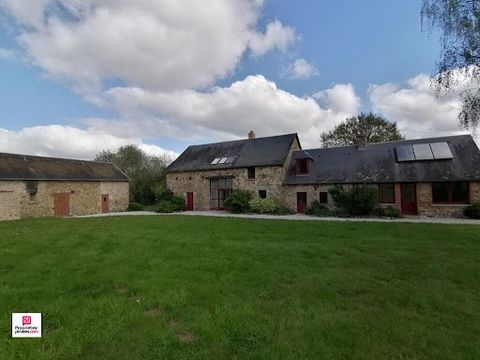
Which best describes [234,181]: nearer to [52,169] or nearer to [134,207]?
[134,207]

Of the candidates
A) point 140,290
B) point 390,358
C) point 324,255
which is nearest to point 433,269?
point 324,255

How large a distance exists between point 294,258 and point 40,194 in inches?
909

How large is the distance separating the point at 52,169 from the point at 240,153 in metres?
16.1

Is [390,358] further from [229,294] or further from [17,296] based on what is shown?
[17,296]

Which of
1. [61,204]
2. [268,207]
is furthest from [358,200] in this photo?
[61,204]

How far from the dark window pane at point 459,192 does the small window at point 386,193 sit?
324 cm

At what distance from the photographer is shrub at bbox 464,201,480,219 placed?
16.9 meters

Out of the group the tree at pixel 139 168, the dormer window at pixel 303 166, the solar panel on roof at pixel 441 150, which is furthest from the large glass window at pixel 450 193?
the tree at pixel 139 168

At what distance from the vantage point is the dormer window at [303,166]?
23.6 m

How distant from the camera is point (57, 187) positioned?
80.5ft

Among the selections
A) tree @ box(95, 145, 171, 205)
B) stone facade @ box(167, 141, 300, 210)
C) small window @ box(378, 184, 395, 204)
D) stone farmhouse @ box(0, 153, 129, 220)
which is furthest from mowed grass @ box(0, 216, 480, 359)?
tree @ box(95, 145, 171, 205)

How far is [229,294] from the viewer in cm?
525

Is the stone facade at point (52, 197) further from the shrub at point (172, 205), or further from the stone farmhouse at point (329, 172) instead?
the stone farmhouse at point (329, 172)

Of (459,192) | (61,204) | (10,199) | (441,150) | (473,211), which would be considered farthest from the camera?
(61,204)
